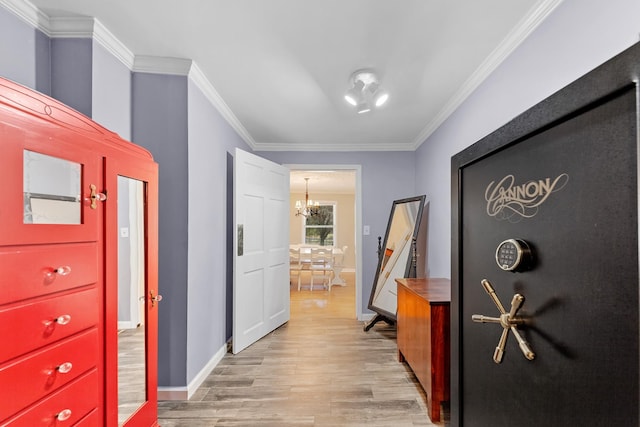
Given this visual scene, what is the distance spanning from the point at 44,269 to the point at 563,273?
1.48 metres

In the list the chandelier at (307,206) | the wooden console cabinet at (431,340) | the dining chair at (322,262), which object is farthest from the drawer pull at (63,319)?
the chandelier at (307,206)

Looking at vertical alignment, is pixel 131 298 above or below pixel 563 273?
below

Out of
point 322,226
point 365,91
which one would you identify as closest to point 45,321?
point 365,91

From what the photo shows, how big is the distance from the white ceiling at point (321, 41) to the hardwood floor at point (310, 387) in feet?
7.59

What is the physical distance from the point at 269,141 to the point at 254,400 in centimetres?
285

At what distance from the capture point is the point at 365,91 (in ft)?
7.69

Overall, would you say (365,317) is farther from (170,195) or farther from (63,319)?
(63,319)

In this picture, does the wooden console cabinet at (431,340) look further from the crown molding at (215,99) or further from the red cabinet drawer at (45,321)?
the crown molding at (215,99)

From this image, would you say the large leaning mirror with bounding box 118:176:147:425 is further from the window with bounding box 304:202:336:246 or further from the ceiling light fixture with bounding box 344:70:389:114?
the window with bounding box 304:202:336:246

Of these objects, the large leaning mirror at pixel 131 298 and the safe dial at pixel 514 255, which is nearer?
the safe dial at pixel 514 255

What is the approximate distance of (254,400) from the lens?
2174mm

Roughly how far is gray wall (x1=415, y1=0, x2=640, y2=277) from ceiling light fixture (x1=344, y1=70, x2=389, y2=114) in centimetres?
72

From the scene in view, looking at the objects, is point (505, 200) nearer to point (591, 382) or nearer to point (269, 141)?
point (591, 382)

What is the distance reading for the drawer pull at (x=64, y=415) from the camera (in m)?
1.05
